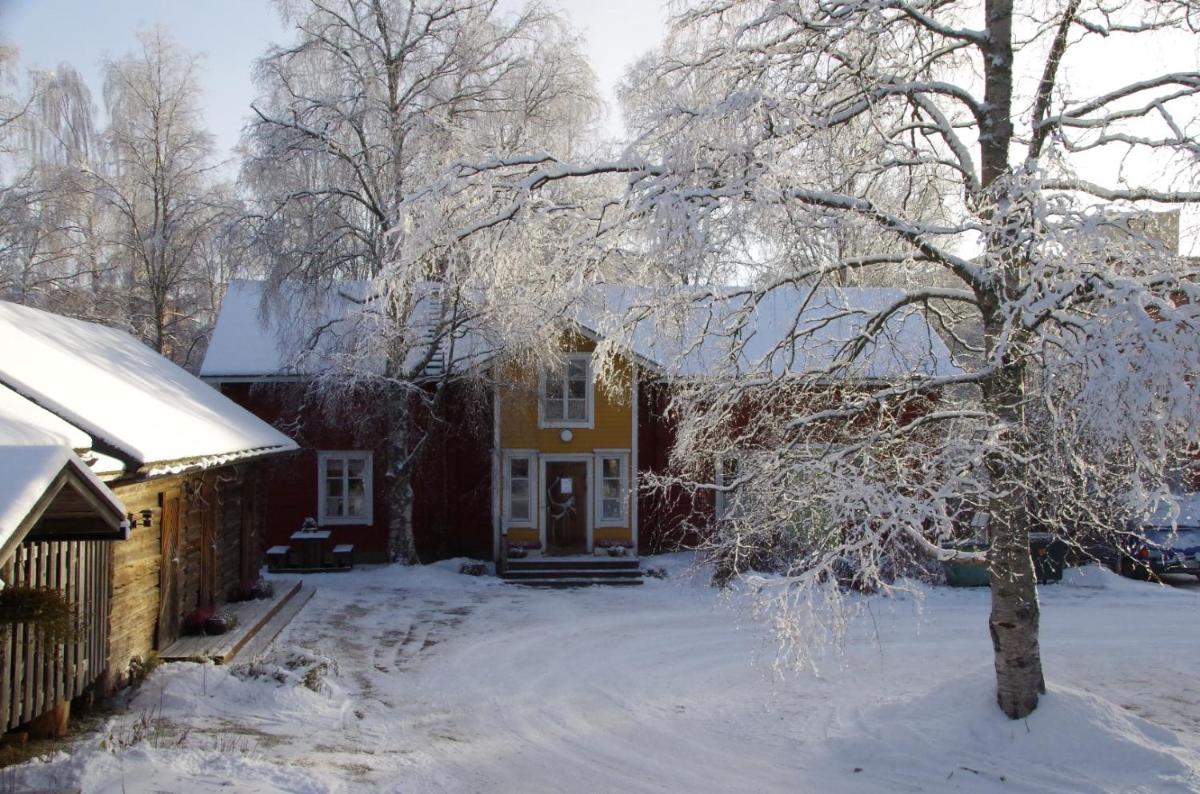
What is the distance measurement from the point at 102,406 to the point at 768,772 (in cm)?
752

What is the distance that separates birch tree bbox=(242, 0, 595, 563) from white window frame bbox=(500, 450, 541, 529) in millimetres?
2094

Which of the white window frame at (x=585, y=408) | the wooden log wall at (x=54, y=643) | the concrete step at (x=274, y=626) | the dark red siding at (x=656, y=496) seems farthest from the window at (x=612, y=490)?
the wooden log wall at (x=54, y=643)

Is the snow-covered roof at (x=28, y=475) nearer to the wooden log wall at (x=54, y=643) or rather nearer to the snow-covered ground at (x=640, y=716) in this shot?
the wooden log wall at (x=54, y=643)

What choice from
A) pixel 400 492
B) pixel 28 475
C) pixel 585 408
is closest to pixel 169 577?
pixel 28 475

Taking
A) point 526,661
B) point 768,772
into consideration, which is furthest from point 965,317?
point 526,661

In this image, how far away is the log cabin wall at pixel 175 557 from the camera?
9.45 m

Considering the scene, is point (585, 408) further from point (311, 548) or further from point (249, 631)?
point (249, 631)

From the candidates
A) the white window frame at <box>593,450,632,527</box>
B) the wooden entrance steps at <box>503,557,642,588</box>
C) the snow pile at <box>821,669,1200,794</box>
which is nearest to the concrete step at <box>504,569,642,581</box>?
the wooden entrance steps at <box>503,557,642,588</box>

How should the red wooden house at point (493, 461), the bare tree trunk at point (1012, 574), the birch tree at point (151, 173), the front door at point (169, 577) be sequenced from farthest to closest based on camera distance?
the birch tree at point (151, 173)
the red wooden house at point (493, 461)
the front door at point (169, 577)
the bare tree trunk at point (1012, 574)

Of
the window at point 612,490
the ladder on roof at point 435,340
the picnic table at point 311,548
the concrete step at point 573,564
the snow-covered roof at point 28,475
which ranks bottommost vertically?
the concrete step at point 573,564

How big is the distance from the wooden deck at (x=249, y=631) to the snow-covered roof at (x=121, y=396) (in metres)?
2.26

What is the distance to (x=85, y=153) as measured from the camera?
98.9 feet

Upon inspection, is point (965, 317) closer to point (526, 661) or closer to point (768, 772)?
point (768, 772)

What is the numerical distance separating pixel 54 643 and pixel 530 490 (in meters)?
13.9
